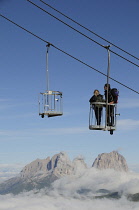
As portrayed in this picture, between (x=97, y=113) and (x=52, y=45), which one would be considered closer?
(x=52, y=45)

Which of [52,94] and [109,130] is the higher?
[52,94]

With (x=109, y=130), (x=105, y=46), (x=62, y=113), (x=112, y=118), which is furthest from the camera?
(x=62, y=113)

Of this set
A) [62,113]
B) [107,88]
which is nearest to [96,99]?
[107,88]

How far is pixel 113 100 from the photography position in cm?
2206

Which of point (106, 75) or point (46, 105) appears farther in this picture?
point (46, 105)

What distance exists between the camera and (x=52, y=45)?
2000cm

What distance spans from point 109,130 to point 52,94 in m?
4.75

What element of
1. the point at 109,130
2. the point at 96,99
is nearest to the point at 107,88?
the point at 96,99

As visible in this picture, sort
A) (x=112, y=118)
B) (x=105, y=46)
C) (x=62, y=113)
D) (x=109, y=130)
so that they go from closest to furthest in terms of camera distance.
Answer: (x=105, y=46) < (x=109, y=130) < (x=112, y=118) < (x=62, y=113)

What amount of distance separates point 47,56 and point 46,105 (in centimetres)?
325

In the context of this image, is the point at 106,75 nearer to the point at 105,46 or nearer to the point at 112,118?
the point at 105,46

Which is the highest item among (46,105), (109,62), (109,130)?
(109,62)

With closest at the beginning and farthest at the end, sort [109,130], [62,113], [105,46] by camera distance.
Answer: [105,46]
[109,130]
[62,113]

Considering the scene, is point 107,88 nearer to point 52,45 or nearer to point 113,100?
point 113,100
